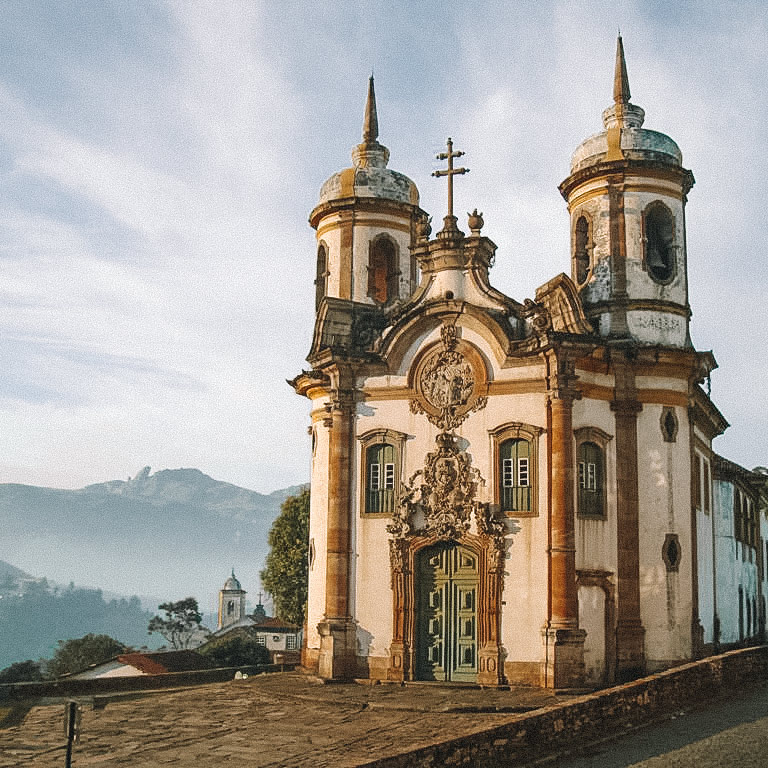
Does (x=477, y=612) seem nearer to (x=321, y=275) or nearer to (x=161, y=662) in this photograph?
(x=321, y=275)

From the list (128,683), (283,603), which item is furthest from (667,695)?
(283,603)

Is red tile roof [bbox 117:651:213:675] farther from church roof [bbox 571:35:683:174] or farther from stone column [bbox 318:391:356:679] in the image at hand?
church roof [bbox 571:35:683:174]

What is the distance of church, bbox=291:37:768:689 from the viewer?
21.6 m

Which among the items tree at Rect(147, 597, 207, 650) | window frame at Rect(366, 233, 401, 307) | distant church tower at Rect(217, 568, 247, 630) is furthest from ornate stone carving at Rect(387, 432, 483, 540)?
distant church tower at Rect(217, 568, 247, 630)

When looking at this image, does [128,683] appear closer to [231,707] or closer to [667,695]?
[231,707]

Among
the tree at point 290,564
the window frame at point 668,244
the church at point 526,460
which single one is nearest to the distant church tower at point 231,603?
the tree at point 290,564

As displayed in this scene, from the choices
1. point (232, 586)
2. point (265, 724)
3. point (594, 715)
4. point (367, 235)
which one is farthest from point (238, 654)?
point (232, 586)

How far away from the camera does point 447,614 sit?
22.2 meters

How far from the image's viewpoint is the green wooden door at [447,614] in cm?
2192

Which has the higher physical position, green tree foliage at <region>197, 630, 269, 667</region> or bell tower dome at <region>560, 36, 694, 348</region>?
bell tower dome at <region>560, 36, 694, 348</region>

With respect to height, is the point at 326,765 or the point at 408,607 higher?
the point at 408,607

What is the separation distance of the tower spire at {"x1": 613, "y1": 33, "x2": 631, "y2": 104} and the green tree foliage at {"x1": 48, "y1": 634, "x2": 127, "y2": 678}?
53985mm

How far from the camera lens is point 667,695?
685 inches

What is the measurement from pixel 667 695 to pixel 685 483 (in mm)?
6482
